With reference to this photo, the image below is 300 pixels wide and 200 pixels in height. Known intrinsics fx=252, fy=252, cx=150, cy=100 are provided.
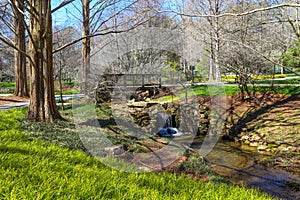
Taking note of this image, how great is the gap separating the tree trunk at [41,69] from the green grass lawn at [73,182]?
7.58ft

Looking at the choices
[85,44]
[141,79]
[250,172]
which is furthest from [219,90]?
[250,172]

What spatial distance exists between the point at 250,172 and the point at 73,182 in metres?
3.96

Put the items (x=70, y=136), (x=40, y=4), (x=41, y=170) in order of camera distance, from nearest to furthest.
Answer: (x=41, y=170) < (x=70, y=136) < (x=40, y=4)

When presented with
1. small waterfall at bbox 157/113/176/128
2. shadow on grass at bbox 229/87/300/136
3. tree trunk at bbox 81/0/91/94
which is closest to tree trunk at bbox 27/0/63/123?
tree trunk at bbox 81/0/91/94

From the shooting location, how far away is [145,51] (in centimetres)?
916

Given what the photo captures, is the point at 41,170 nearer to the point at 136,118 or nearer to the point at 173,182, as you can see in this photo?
the point at 173,182

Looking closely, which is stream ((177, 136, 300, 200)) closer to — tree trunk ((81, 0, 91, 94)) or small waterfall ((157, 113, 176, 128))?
small waterfall ((157, 113, 176, 128))

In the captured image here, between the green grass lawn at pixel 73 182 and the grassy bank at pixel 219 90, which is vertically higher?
the grassy bank at pixel 219 90

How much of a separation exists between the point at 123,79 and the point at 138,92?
1.28 meters

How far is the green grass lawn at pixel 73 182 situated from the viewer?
1.99 m

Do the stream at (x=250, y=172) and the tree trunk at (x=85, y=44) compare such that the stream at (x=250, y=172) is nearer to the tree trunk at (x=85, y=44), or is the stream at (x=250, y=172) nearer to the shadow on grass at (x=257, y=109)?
the shadow on grass at (x=257, y=109)

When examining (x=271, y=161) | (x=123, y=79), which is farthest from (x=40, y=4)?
(x=271, y=161)

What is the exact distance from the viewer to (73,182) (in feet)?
7.23

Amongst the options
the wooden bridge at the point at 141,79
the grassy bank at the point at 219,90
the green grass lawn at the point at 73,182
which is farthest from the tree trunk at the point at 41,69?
the grassy bank at the point at 219,90
